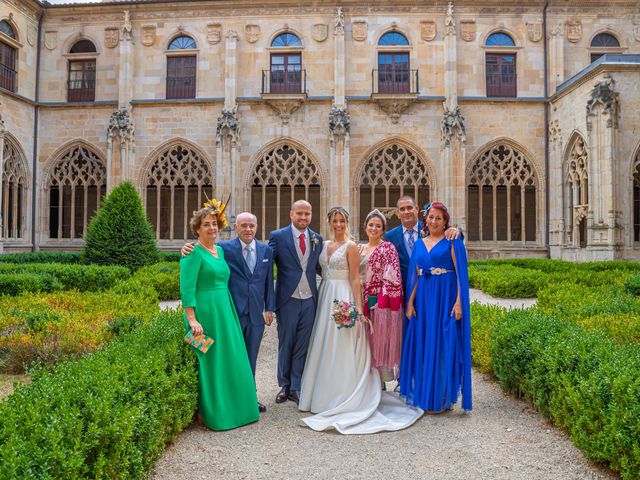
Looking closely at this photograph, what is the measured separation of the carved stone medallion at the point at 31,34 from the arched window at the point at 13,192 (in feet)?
13.6

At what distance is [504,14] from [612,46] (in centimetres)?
415

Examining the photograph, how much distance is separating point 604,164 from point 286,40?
1187 centimetres

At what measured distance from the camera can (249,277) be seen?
5.11 meters

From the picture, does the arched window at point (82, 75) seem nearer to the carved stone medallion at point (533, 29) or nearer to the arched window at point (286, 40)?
the arched window at point (286, 40)

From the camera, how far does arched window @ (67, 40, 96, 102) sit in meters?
20.0

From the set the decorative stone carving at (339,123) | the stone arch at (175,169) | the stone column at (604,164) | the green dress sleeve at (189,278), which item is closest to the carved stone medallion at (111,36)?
the stone arch at (175,169)

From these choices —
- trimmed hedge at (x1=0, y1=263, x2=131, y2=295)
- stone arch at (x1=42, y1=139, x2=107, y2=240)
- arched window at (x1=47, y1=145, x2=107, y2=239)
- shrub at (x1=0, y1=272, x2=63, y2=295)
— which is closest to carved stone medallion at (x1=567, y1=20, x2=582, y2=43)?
trimmed hedge at (x1=0, y1=263, x2=131, y2=295)

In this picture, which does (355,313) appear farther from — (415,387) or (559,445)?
(559,445)

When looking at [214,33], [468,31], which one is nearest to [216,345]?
[214,33]

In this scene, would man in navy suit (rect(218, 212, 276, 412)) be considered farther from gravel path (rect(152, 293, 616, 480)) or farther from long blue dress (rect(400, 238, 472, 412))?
long blue dress (rect(400, 238, 472, 412))

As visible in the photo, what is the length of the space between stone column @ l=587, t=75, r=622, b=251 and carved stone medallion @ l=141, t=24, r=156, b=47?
1562cm

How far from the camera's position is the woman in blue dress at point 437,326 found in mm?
4910

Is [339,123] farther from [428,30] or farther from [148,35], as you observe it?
[148,35]

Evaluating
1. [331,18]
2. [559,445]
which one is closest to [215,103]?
[331,18]
